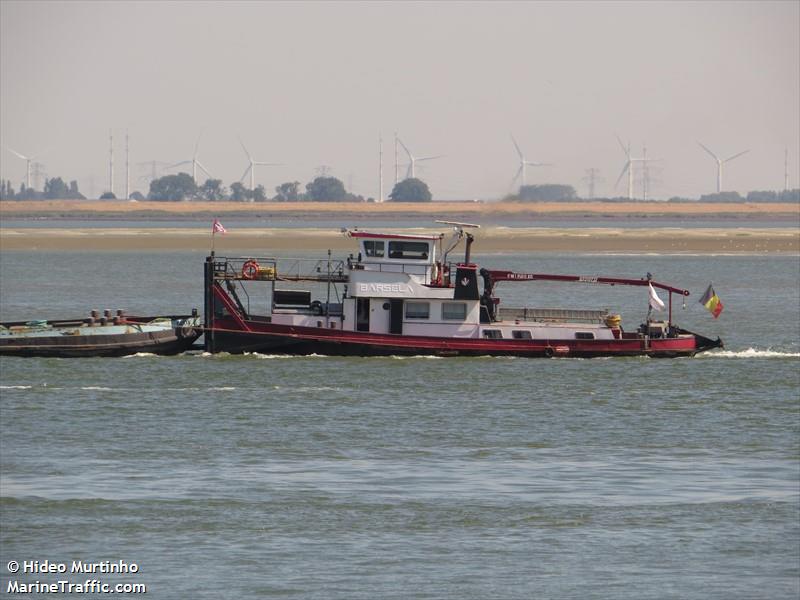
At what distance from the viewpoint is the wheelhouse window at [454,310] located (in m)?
60.9

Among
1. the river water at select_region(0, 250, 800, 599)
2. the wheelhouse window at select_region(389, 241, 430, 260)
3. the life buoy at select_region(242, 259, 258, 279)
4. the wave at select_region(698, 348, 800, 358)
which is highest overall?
the wheelhouse window at select_region(389, 241, 430, 260)

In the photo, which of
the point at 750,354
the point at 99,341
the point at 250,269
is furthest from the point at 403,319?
the point at 750,354

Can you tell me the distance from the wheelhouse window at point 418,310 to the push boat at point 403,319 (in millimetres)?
39

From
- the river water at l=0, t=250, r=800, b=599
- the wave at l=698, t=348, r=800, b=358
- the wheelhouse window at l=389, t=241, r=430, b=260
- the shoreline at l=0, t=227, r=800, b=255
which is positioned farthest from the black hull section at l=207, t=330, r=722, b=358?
the shoreline at l=0, t=227, r=800, b=255

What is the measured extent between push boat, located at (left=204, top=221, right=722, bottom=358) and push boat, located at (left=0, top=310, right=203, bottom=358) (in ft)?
4.58

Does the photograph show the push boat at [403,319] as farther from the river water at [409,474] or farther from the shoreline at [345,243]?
the shoreline at [345,243]

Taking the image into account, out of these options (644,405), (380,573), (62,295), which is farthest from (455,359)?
(62,295)

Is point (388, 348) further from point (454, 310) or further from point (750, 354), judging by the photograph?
point (750, 354)

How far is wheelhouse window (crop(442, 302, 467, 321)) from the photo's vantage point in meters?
60.9

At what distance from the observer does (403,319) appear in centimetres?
6125

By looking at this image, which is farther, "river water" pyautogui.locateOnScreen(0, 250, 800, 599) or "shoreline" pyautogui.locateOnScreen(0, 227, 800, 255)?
"shoreline" pyautogui.locateOnScreen(0, 227, 800, 255)

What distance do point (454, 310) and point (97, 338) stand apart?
46.0ft

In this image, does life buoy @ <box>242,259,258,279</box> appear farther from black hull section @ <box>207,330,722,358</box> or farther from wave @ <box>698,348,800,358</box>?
wave @ <box>698,348,800,358</box>

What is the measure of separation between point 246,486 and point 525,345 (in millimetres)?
25120
